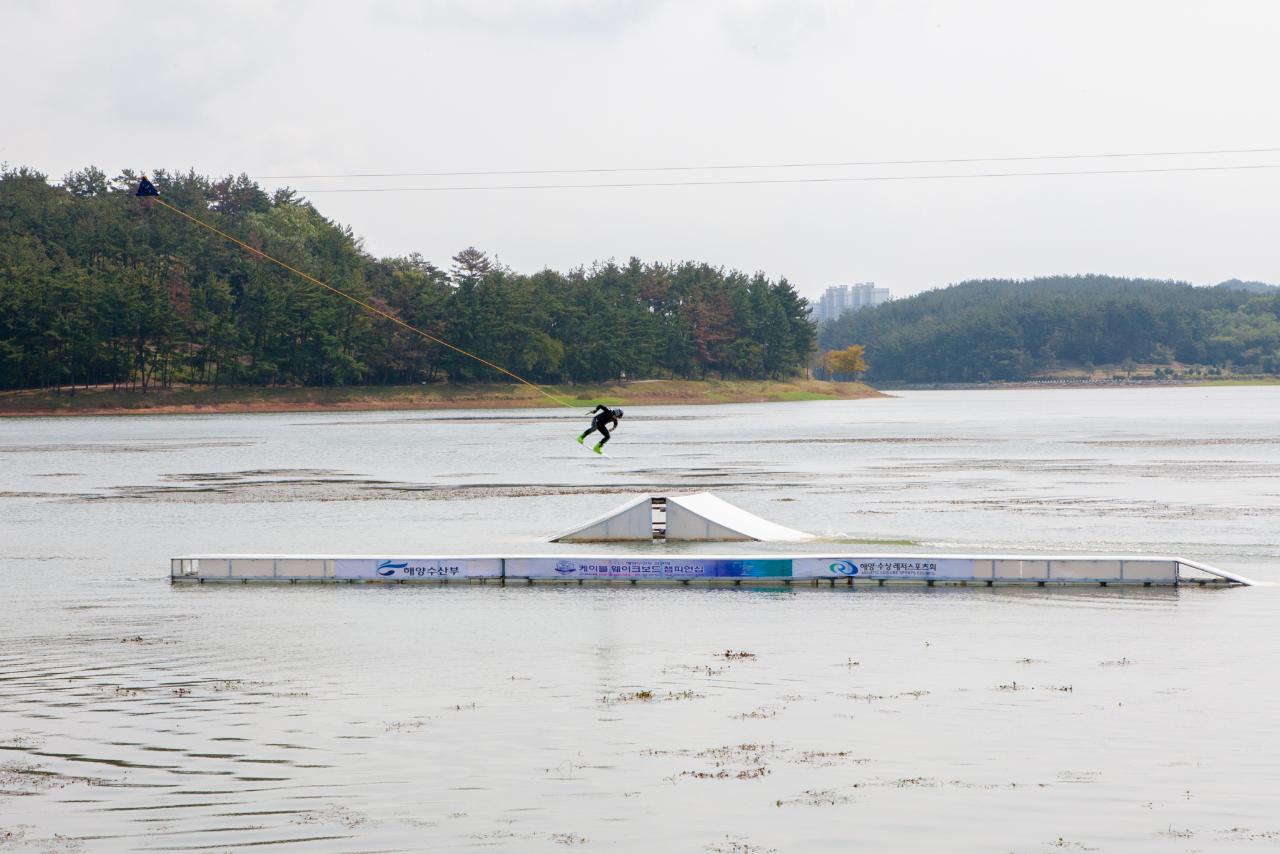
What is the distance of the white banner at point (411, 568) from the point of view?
36.8m

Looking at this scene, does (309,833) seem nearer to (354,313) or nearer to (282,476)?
(282,476)

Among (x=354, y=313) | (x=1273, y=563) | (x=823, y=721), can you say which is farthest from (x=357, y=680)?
(x=354, y=313)

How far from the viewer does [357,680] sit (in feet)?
80.0

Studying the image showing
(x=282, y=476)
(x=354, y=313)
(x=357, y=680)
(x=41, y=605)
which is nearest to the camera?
(x=357, y=680)

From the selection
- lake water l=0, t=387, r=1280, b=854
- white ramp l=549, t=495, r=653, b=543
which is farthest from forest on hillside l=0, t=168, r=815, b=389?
white ramp l=549, t=495, r=653, b=543

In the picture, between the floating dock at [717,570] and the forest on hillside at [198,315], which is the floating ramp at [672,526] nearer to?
the floating dock at [717,570]

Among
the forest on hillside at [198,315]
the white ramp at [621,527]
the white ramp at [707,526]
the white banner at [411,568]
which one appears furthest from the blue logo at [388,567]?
the forest on hillside at [198,315]

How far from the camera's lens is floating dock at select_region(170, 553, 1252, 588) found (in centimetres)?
3441

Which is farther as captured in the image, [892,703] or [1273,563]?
[1273,563]

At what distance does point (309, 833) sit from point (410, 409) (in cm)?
17220

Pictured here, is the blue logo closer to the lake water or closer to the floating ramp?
the lake water

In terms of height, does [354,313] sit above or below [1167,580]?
above

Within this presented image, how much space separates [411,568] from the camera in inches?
1454

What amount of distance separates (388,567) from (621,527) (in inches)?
364
